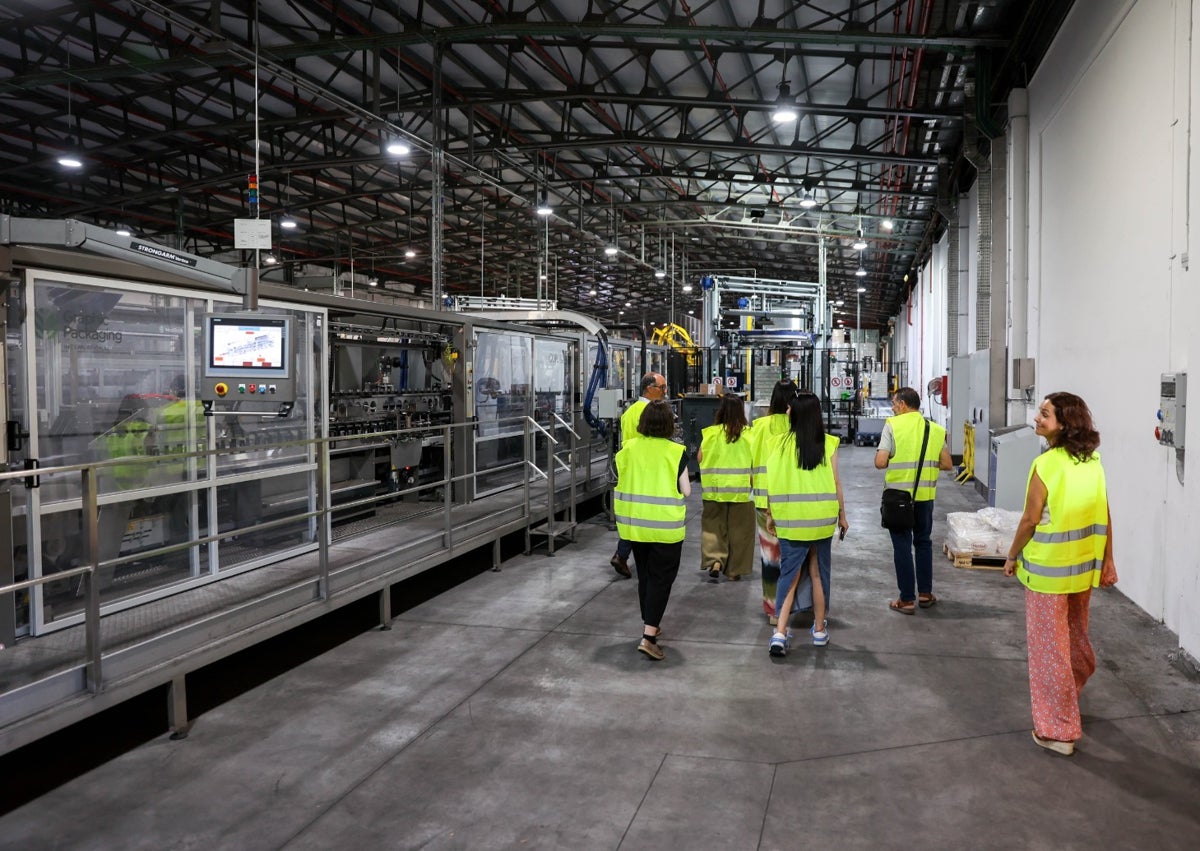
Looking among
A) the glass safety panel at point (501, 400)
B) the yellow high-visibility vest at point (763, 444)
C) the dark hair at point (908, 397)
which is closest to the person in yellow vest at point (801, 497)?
the yellow high-visibility vest at point (763, 444)

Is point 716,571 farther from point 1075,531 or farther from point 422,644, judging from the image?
point 1075,531

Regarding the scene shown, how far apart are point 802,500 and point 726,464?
2085 mm

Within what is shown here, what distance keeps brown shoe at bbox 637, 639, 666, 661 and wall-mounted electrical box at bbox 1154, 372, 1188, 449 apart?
367 centimetres

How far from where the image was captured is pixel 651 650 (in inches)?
211

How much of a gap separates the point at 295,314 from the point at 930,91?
1078 centimetres

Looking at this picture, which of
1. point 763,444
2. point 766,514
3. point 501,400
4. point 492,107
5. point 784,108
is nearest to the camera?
point 766,514

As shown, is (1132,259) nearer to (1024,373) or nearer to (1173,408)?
(1173,408)

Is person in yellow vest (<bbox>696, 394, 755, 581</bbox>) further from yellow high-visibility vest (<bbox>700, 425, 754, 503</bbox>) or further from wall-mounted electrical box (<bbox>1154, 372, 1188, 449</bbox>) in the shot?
wall-mounted electrical box (<bbox>1154, 372, 1188, 449</bbox>)

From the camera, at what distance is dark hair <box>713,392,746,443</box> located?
727 cm

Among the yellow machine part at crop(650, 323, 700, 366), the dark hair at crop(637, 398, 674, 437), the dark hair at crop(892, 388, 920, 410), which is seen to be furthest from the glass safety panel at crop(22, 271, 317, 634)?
the yellow machine part at crop(650, 323, 700, 366)

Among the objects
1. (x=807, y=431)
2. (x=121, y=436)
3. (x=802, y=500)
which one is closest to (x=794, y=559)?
(x=802, y=500)

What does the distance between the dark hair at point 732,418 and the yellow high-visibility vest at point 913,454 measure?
1479 mm

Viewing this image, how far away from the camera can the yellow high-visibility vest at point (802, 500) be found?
17.4ft

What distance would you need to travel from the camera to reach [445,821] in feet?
11.2
